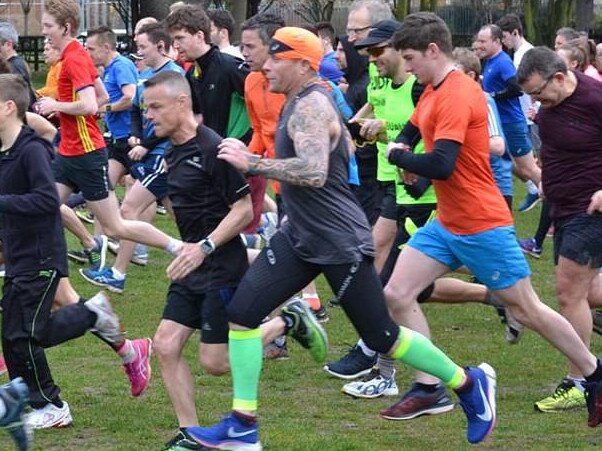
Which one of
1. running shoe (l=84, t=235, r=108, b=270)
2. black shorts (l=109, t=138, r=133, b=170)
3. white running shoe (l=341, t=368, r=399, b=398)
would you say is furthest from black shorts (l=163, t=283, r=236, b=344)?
black shorts (l=109, t=138, r=133, b=170)

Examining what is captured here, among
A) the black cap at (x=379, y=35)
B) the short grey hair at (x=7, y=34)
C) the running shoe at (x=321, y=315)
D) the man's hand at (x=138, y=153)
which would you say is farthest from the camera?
the short grey hair at (x=7, y=34)

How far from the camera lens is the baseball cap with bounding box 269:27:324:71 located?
618cm

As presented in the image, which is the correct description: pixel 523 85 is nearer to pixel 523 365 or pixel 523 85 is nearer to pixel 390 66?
pixel 390 66

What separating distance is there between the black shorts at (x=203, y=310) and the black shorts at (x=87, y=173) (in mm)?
4261

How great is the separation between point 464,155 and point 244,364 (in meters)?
1.57

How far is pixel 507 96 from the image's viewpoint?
13945 mm

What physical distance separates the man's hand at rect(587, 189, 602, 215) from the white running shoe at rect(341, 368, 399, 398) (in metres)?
1.57

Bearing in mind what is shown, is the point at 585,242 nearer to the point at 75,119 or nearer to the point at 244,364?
the point at 244,364

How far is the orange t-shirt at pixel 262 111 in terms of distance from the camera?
882 centimetres

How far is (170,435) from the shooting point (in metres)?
6.83

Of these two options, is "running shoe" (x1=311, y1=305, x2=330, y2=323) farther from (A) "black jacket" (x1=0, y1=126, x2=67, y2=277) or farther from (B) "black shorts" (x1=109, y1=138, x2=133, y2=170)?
(A) "black jacket" (x1=0, y1=126, x2=67, y2=277)

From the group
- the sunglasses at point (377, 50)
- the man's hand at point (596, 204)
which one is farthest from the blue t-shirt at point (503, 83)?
the man's hand at point (596, 204)

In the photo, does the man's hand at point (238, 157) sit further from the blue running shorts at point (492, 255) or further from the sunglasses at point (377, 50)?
the sunglasses at point (377, 50)

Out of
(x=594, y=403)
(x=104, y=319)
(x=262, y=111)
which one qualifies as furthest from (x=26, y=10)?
(x=594, y=403)
